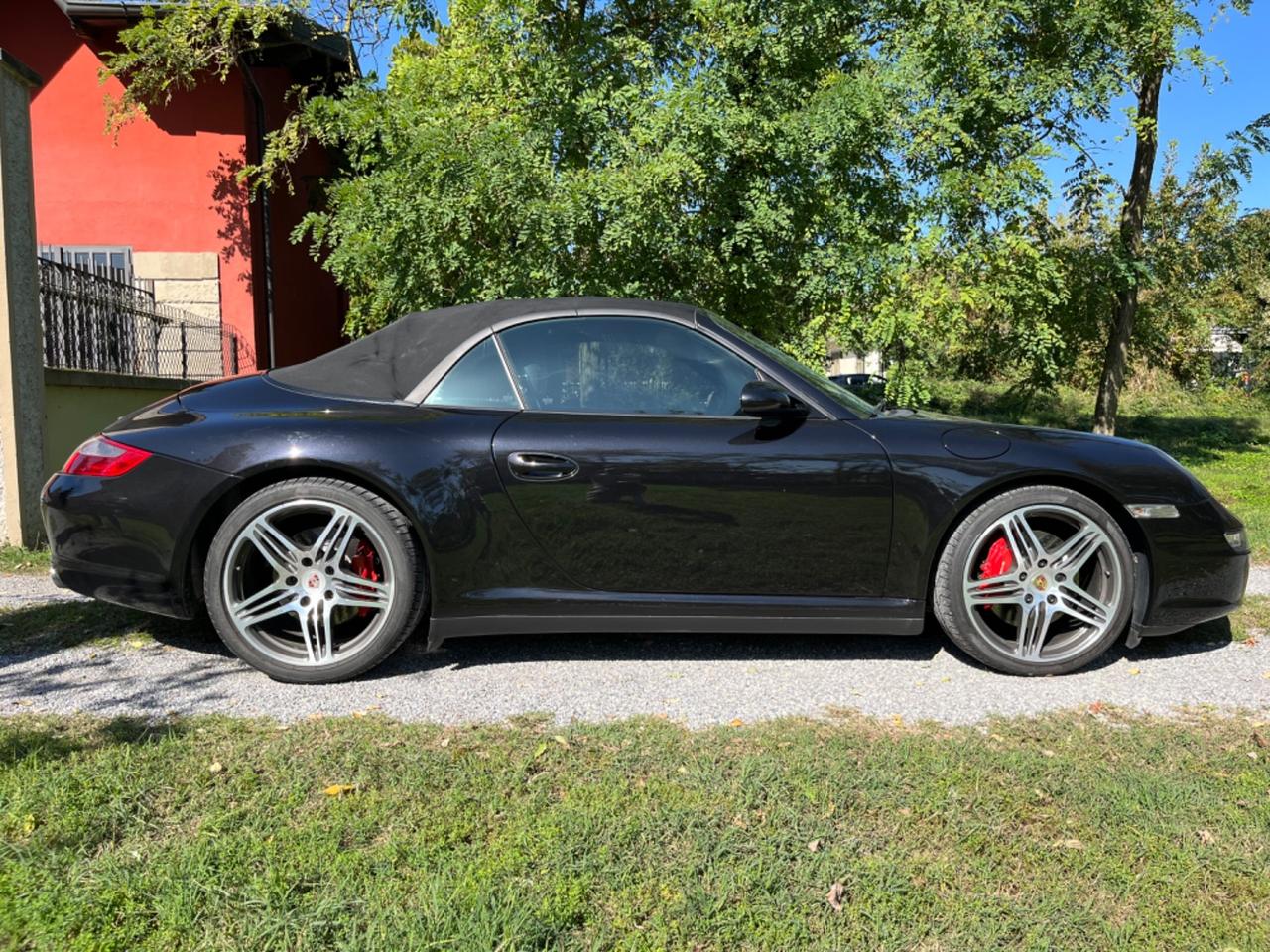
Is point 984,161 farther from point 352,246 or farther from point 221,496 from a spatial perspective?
point 221,496

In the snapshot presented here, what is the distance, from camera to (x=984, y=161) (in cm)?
817

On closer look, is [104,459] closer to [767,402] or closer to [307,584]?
[307,584]

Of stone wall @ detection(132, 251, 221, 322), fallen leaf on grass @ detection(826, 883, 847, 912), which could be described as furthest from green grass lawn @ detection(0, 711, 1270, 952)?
stone wall @ detection(132, 251, 221, 322)

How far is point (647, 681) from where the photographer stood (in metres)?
3.44

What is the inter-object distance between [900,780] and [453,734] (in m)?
1.35

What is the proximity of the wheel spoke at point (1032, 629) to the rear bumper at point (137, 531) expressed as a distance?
10.1ft

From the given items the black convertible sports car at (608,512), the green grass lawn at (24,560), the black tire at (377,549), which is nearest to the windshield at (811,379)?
the black convertible sports car at (608,512)

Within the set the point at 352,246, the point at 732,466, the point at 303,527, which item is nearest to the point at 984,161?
the point at 352,246

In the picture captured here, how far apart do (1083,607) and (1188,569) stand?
0.43m

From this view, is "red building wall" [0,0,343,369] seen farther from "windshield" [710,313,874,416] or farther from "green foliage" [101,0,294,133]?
"windshield" [710,313,874,416]

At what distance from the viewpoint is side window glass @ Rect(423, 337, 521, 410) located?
3521 mm

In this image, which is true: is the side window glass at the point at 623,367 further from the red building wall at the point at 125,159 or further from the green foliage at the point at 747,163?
the red building wall at the point at 125,159

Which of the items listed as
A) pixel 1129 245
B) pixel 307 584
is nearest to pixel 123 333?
pixel 307 584

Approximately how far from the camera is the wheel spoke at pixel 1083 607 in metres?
3.55
